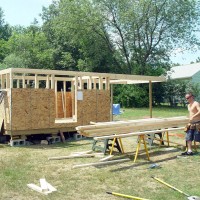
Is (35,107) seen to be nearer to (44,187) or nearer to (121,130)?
(121,130)

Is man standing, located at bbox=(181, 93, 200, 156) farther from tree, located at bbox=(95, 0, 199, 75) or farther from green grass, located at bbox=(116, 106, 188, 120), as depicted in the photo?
tree, located at bbox=(95, 0, 199, 75)

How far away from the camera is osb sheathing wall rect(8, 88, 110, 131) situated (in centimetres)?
1097

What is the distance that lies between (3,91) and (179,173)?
6877 mm

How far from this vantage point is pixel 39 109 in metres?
11.5

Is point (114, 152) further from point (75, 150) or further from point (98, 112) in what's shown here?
point (98, 112)

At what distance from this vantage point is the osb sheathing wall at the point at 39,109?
10969mm

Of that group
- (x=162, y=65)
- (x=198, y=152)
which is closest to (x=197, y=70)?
(x=162, y=65)

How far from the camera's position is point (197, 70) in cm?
4012

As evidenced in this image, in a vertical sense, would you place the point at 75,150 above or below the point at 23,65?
below

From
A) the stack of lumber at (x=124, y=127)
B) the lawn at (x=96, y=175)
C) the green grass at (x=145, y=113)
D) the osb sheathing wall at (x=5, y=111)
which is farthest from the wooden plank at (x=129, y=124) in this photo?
the green grass at (x=145, y=113)

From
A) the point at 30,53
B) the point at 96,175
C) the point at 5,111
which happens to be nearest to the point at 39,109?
the point at 5,111

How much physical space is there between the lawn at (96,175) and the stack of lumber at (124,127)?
2.30 ft

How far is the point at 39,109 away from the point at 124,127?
12.6 ft

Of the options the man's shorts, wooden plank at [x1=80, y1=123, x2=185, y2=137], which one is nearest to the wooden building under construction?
wooden plank at [x1=80, y1=123, x2=185, y2=137]
